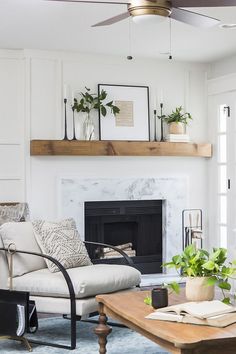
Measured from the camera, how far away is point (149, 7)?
3250 millimetres

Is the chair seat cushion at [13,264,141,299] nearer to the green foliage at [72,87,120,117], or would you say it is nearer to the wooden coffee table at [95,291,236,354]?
the wooden coffee table at [95,291,236,354]

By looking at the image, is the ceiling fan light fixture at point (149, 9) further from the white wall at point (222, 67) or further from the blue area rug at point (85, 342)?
the white wall at point (222, 67)

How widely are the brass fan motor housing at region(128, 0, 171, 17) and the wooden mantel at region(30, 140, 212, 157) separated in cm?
291

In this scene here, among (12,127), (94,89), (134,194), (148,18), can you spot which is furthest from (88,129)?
(148,18)

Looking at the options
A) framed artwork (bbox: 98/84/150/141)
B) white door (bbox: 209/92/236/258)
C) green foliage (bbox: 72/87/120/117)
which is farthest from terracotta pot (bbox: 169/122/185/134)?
green foliage (bbox: 72/87/120/117)

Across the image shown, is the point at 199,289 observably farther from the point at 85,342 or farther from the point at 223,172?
the point at 223,172

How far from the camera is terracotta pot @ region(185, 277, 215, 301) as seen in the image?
325cm

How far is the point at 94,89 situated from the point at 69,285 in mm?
2893

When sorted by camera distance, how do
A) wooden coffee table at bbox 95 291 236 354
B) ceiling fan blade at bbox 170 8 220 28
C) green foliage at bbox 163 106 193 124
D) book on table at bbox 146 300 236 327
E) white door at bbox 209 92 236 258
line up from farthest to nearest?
green foliage at bbox 163 106 193 124, white door at bbox 209 92 236 258, ceiling fan blade at bbox 170 8 220 28, book on table at bbox 146 300 236 327, wooden coffee table at bbox 95 291 236 354

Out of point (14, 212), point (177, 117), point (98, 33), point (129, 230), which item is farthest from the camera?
point (129, 230)

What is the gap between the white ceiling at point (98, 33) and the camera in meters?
4.63

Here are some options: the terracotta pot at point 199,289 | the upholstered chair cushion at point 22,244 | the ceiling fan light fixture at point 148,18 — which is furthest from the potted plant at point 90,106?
the terracotta pot at point 199,289

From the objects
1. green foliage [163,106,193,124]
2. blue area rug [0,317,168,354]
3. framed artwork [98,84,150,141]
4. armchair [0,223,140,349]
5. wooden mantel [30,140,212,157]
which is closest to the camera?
blue area rug [0,317,168,354]

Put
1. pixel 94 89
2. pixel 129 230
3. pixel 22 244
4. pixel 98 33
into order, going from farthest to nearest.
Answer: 1. pixel 129 230
2. pixel 94 89
3. pixel 98 33
4. pixel 22 244
